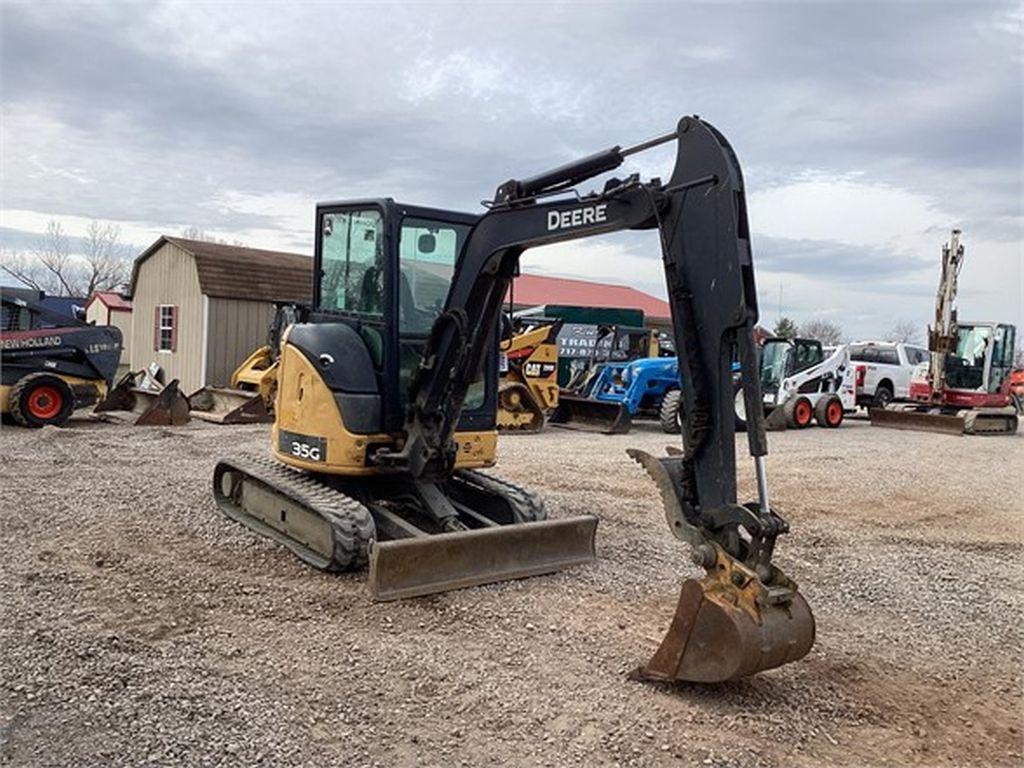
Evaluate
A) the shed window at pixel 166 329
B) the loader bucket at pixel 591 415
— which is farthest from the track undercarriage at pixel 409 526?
the shed window at pixel 166 329

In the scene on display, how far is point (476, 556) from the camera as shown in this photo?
567 cm

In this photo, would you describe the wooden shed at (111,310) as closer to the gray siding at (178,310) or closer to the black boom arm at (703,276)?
the gray siding at (178,310)

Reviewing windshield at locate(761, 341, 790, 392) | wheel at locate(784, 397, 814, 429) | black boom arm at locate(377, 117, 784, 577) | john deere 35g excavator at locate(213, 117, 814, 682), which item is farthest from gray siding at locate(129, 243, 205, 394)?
black boom arm at locate(377, 117, 784, 577)

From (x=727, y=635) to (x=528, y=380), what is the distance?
1209 cm

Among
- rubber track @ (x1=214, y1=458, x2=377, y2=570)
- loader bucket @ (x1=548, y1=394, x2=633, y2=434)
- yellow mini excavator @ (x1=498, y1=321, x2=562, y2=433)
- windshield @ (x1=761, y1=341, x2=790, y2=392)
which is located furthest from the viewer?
windshield @ (x1=761, y1=341, x2=790, y2=392)

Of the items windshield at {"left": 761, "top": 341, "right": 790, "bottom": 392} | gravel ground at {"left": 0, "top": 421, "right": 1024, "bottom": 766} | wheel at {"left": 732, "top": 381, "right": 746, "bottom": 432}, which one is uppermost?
windshield at {"left": 761, "top": 341, "right": 790, "bottom": 392}

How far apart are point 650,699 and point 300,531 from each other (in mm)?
3042

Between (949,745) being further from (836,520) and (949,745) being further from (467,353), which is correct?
(836,520)

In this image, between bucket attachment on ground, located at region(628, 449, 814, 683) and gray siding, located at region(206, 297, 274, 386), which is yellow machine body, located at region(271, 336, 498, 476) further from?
gray siding, located at region(206, 297, 274, 386)

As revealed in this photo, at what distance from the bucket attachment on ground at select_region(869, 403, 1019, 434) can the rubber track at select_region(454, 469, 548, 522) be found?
1473 cm

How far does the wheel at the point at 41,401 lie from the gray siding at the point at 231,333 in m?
6.11

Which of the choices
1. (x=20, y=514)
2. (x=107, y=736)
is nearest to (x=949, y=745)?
(x=107, y=736)

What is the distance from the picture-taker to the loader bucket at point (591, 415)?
616 inches

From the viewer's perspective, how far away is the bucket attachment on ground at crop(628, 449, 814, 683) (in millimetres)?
3777
